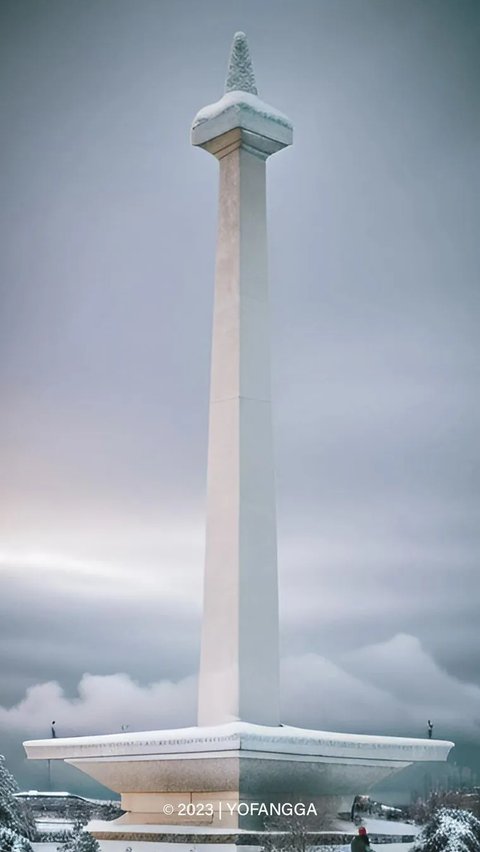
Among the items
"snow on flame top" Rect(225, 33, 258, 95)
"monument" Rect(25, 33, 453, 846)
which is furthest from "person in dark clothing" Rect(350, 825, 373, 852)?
"snow on flame top" Rect(225, 33, 258, 95)

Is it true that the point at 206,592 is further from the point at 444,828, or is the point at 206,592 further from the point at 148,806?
the point at 444,828

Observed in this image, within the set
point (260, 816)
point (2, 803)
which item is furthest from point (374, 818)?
point (2, 803)

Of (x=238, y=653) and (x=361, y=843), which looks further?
(x=238, y=653)

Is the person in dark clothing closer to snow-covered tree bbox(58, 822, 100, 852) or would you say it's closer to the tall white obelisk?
the tall white obelisk

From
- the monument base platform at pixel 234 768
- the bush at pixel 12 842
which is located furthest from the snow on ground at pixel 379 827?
the bush at pixel 12 842

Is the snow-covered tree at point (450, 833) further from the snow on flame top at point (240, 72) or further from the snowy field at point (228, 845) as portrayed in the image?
the snow on flame top at point (240, 72)

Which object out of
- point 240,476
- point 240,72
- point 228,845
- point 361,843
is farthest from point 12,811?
point 240,72

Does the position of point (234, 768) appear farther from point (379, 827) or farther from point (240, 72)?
point (240, 72)
